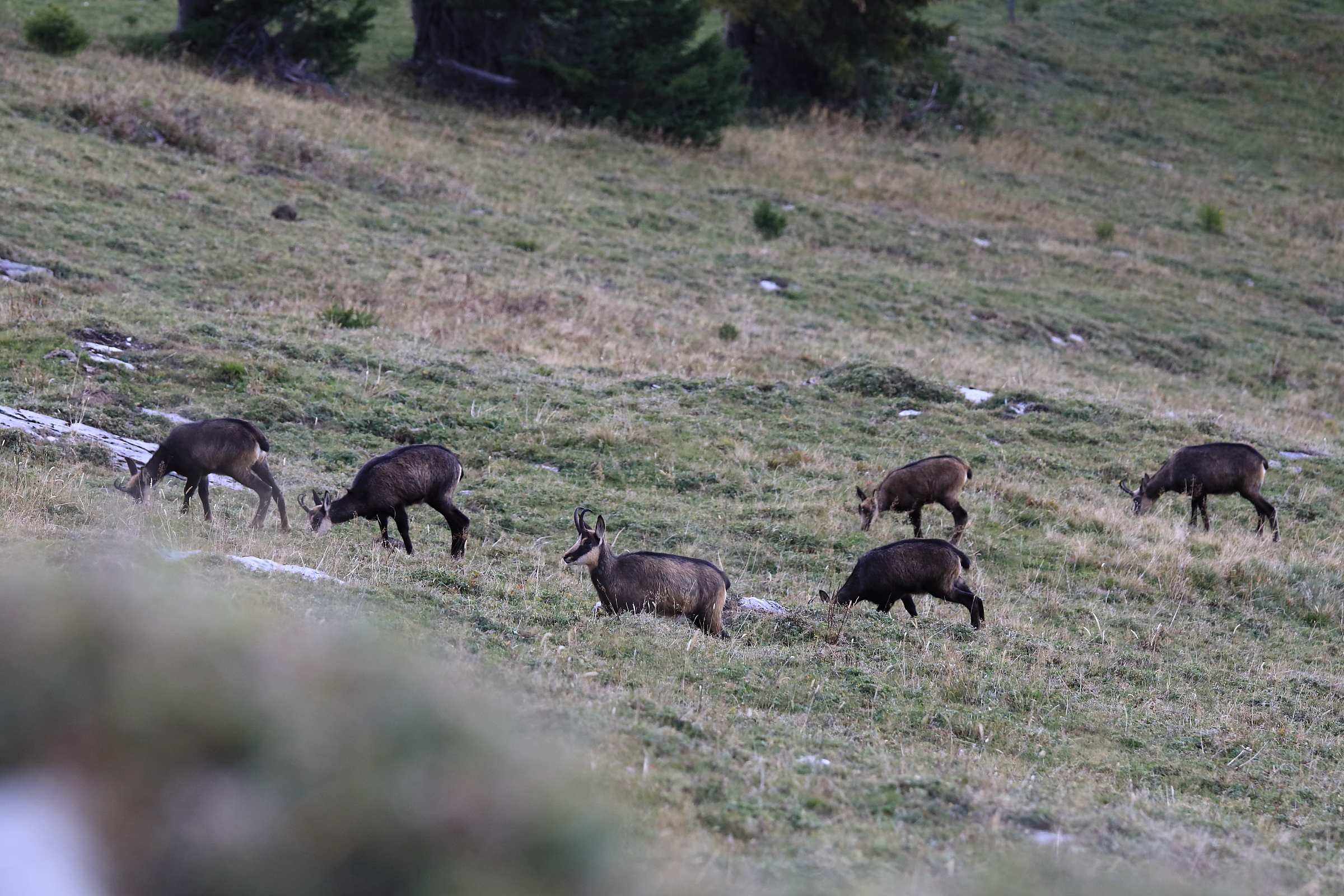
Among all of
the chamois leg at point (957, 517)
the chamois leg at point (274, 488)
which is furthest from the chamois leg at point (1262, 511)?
the chamois leg at point (274, 488)

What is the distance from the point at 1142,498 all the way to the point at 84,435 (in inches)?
445

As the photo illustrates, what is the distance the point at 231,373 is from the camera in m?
13.2

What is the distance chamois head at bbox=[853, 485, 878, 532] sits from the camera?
40.0 ft

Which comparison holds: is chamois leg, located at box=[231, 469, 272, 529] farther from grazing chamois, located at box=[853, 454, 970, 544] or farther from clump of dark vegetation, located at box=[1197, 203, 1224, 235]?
clump of dark vegetation, located at box=[1197, 203, 1224, 235]

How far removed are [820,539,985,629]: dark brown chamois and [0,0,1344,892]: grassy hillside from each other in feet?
0.88

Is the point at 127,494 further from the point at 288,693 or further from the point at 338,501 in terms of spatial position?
the point at 288,693

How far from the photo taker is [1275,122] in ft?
148

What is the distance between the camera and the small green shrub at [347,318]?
54.6 feet

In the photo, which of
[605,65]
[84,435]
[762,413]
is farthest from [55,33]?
[762,413]

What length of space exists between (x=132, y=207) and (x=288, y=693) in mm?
18345

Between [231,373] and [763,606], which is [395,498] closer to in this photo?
[763,606]

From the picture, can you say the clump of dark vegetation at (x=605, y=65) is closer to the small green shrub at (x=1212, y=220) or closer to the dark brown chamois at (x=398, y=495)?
the small green shrub at (x=1212, y=220)

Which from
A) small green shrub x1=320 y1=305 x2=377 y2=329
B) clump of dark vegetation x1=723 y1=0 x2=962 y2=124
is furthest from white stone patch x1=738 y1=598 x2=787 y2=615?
clump of dark vegetation x1=723 y1=0 x2=962 y2=124

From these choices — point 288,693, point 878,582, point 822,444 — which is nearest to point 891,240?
point 822,444
